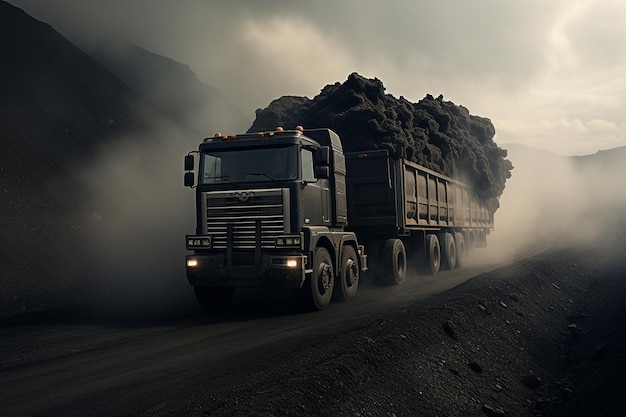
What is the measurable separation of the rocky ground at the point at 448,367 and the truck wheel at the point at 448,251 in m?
6.23

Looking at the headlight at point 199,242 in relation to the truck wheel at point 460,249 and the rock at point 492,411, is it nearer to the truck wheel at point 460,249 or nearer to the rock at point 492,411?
the rock at point 492,411

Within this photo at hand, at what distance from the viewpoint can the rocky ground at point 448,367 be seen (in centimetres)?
551

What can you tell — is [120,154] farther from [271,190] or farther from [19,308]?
[271,190]

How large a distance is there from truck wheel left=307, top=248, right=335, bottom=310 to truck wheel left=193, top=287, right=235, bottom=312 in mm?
2228

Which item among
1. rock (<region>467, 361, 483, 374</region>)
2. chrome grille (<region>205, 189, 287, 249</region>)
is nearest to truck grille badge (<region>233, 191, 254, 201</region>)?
chrome grille (<region>205, 189, 287, 249</region>)

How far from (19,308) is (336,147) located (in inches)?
351

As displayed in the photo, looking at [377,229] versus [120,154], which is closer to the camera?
[377,229]

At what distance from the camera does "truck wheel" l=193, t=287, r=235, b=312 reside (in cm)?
1100

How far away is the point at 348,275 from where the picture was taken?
11719 mm

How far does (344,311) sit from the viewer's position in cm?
1038

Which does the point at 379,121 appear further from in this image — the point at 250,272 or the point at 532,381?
the point at 532,381

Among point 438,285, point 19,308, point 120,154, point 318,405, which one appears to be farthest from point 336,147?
point 120,154

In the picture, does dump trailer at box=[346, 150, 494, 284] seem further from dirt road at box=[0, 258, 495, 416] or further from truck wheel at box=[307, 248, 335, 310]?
truck wheel at box=[307, 248, 335, 310]

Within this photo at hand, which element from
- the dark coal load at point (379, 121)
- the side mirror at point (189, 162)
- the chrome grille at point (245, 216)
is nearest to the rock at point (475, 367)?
the chrome grille at point (245, 216)
